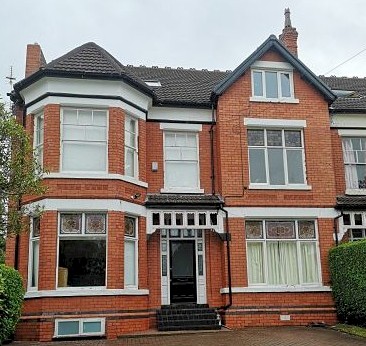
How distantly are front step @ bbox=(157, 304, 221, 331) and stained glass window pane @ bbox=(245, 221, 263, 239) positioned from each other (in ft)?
8.93

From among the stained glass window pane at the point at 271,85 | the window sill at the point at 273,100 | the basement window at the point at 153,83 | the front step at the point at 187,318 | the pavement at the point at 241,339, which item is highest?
the basement window at the point at 153,83

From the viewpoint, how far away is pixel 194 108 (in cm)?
1809

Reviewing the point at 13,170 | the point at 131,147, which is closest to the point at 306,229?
the point at 131,147

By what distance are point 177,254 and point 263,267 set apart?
2847mm

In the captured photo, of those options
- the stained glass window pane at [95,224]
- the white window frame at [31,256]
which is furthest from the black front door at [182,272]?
the white window frame at [31,256]

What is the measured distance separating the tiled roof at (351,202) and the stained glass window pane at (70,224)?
8.67 m

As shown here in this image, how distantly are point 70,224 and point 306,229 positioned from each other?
7.79 metres

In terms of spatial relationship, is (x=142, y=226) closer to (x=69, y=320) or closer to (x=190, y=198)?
(x=190, y=198)

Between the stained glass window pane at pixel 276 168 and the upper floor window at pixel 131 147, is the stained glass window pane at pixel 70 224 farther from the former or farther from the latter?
the stained glass window pane at pixel 276 168

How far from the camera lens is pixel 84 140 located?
1580 cm

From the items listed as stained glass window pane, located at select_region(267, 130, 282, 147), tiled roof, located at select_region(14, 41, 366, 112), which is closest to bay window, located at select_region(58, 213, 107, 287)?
tiled roof, located at select_region(14, 41, 366, 112)

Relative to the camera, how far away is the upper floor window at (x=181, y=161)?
1766 cm

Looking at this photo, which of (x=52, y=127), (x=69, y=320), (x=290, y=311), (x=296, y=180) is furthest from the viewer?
(x=296, y=180)

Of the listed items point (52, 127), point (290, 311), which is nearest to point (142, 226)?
point (52, 127)
